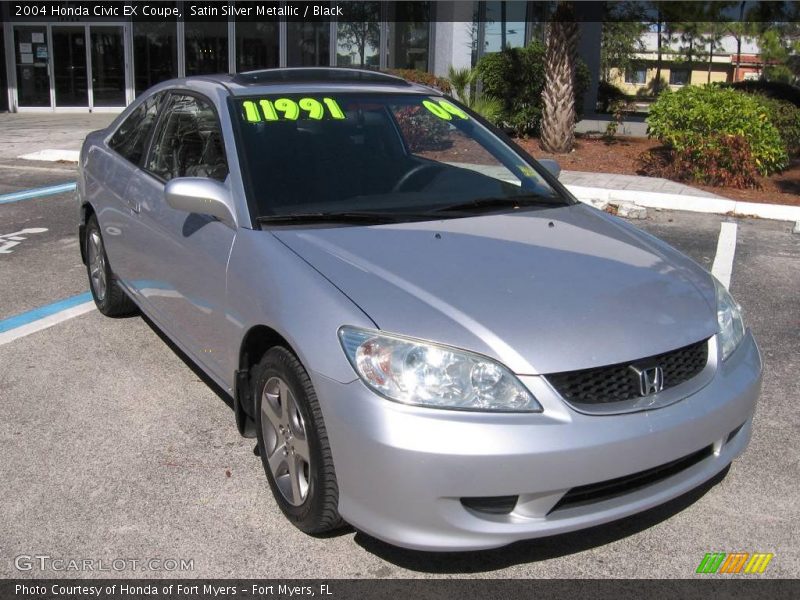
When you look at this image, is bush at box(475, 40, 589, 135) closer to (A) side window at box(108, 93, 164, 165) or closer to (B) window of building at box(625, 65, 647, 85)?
(A) side window at box(108, 93, 164, 165)

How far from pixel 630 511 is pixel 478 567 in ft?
1.89

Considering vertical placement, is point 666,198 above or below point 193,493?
above

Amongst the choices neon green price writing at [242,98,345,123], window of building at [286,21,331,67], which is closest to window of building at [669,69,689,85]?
window of building at [286,21,331,67]

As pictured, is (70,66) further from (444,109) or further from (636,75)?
(636,75)

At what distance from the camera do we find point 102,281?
549 cm

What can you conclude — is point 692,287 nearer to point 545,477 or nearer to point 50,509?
point 545,477

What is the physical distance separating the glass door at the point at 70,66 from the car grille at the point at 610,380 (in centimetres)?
2141

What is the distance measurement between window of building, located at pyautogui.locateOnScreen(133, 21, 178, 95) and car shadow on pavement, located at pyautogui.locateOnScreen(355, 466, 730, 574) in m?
20.3

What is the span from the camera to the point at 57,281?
645 centimetres

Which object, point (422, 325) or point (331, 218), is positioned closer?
point (422, 325)

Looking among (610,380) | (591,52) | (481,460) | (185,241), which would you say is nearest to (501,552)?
(481,460)

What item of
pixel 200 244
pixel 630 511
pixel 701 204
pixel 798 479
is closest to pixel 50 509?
pixel 200 244

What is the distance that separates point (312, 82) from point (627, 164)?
33.1ft

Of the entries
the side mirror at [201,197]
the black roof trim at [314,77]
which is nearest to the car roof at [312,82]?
the black roof trim at [314,77]
